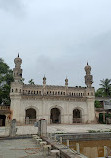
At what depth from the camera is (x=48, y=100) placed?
3216cm

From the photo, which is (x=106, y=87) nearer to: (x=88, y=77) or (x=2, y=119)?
(x=88, y=77)

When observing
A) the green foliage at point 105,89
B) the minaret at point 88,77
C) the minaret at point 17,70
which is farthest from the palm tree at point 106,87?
the minaret at point 17,70

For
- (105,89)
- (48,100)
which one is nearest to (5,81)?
(48,100)

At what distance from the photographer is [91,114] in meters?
33.6

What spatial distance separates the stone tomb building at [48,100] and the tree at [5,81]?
258 cm

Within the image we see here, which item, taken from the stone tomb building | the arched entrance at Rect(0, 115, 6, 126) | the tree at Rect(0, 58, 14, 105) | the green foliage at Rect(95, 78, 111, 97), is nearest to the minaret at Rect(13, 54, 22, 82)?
the stone tomb building

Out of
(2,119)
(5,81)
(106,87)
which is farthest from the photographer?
(106,87)

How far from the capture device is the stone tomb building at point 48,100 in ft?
98.8

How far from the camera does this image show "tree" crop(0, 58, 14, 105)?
106 ft

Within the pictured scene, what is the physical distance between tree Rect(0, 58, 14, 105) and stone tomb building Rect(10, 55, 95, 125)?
8.47 feet

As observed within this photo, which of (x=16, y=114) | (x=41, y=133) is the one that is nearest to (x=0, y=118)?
(x=16, y=114)

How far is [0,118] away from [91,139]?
68.8 feet

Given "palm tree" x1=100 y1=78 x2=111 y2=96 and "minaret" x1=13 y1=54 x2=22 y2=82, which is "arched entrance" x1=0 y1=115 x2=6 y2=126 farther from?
"palm tree" x1=100 y1=78 x2=111 y2=96

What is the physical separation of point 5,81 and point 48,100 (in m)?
10.5
